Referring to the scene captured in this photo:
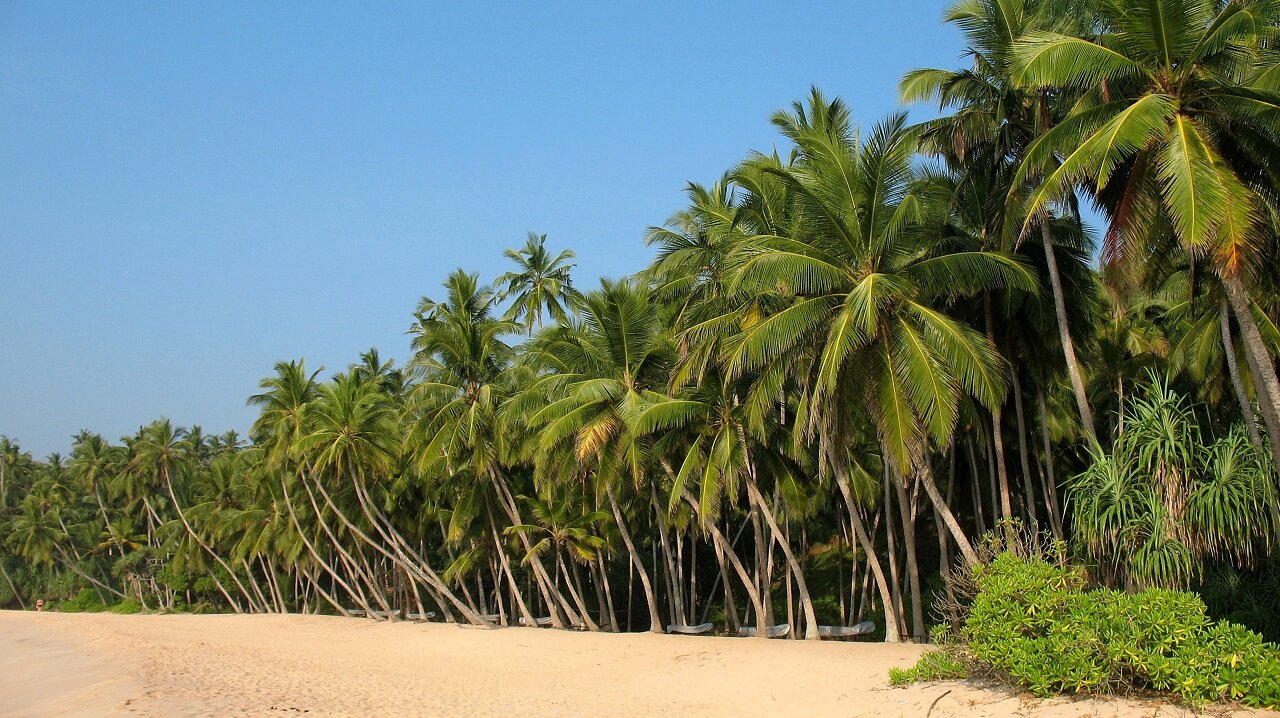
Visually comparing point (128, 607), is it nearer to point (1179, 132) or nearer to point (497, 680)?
point (497, 680)

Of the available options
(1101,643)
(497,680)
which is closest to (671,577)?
(497,680)

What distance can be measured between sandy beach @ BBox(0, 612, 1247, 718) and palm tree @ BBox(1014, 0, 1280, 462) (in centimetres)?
556

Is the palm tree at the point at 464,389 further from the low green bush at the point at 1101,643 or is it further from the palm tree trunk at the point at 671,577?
the low green bush at the point at 1101,643

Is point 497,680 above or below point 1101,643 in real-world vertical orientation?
below

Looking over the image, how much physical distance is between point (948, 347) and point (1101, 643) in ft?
17.8

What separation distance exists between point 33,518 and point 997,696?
70503mm

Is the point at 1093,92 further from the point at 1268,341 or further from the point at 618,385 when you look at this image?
the point at 618,385

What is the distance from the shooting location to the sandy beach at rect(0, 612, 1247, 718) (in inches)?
494

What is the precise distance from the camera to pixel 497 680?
17.9 meters

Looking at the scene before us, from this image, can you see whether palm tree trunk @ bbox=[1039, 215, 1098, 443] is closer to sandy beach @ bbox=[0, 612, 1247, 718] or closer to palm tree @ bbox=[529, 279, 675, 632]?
sandy beach @ bbox=[0, 612, 1247, 718]

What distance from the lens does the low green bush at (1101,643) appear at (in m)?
9.37

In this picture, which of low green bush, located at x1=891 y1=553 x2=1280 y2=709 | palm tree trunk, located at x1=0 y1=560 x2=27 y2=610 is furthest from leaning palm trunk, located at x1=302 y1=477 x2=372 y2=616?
palm tree trunk, located at x1=0 y1=560 x2=27 y2=610

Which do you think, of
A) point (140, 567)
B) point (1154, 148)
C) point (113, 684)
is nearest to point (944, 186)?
point (1154, 148)

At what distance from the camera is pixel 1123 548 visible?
1283 centimetres
